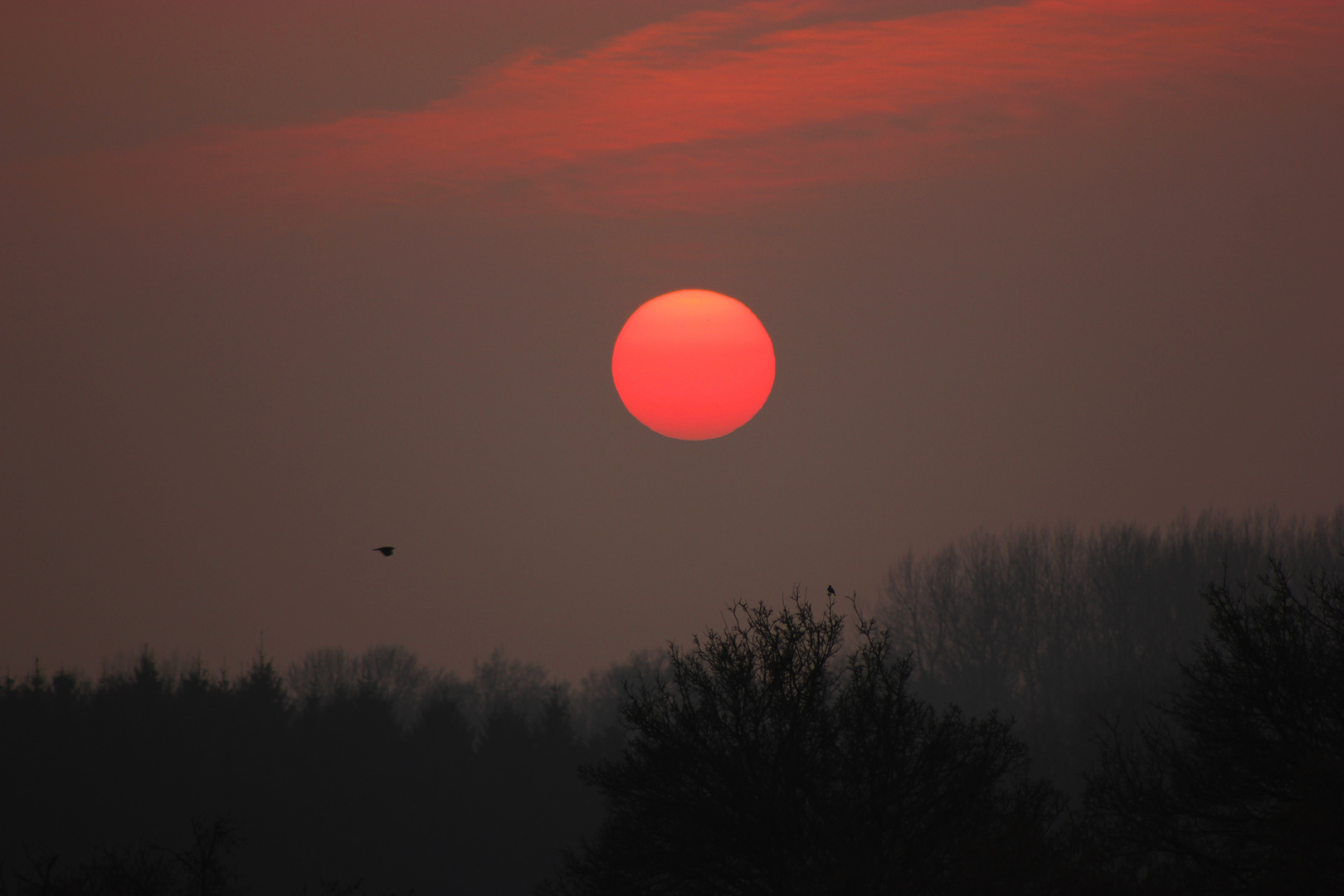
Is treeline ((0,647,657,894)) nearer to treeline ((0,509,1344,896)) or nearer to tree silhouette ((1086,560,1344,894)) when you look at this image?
treeline ((0,509,1344,896))

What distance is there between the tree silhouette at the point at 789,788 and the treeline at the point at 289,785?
40.7 metres

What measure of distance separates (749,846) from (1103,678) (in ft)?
260

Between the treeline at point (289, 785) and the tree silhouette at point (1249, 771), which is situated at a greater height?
the tree silhouette at point (1249, 771)

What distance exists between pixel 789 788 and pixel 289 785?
52.2 meters

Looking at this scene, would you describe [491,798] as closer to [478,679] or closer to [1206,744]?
[1206,744]

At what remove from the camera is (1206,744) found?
864 inches

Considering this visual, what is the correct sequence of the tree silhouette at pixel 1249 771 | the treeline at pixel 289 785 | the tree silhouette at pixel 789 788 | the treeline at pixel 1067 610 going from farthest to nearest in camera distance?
1. the treeline at pixel 1067 610
2. the treeline at pixel 289 785
3. the tree silhouette at pixel 789 788
4. the tree silhouette at pixel 1249 771

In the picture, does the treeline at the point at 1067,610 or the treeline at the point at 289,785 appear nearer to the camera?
the treeline at the point at 289,785

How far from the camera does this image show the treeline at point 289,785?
213ft

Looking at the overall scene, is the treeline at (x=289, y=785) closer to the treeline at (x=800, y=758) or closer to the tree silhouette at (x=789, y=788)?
the treeline at (x=800, y=758)

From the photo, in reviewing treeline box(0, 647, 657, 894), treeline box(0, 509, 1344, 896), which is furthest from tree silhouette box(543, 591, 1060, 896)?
treeline box(0, 647, 657, 894)

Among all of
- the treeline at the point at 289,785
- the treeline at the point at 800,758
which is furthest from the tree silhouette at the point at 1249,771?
the treeline at the point at 289,785

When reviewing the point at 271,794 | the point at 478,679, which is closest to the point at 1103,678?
the point at 271,794

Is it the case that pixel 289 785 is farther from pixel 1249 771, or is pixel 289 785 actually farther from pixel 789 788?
pixel 1249 771
